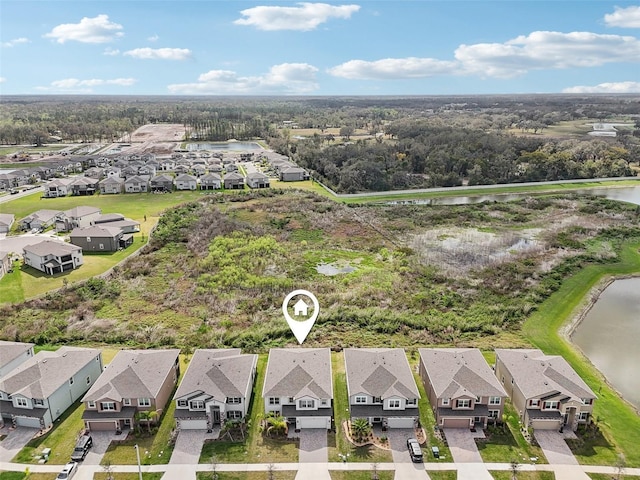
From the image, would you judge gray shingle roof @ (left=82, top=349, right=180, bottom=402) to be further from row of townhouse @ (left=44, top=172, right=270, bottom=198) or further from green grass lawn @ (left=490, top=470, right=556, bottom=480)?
row of townhouse @ (left=44, top=172, right=270, bottom=198)

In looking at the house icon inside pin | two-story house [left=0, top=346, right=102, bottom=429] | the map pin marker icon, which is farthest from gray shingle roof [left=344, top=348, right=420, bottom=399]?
two-story house [left=0, top=346, right=102, bottom=429]

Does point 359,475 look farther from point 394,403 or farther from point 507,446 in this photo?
point 507,446

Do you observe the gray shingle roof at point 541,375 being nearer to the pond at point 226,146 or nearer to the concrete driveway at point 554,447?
the concrete driveway at point 554,447

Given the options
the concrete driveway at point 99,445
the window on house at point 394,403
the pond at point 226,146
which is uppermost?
the pond at point 226,146

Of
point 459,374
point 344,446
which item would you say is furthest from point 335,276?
point 344,446

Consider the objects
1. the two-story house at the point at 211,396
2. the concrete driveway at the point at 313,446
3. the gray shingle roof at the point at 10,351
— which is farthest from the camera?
the gray shingle roof at the point at 10,351

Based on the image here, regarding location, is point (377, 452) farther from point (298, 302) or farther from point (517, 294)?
point (517, 294)

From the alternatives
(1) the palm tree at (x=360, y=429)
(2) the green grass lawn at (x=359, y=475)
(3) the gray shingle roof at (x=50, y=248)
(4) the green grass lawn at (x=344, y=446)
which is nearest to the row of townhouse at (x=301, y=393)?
(1) the palm tree at (x=360, y=429)
